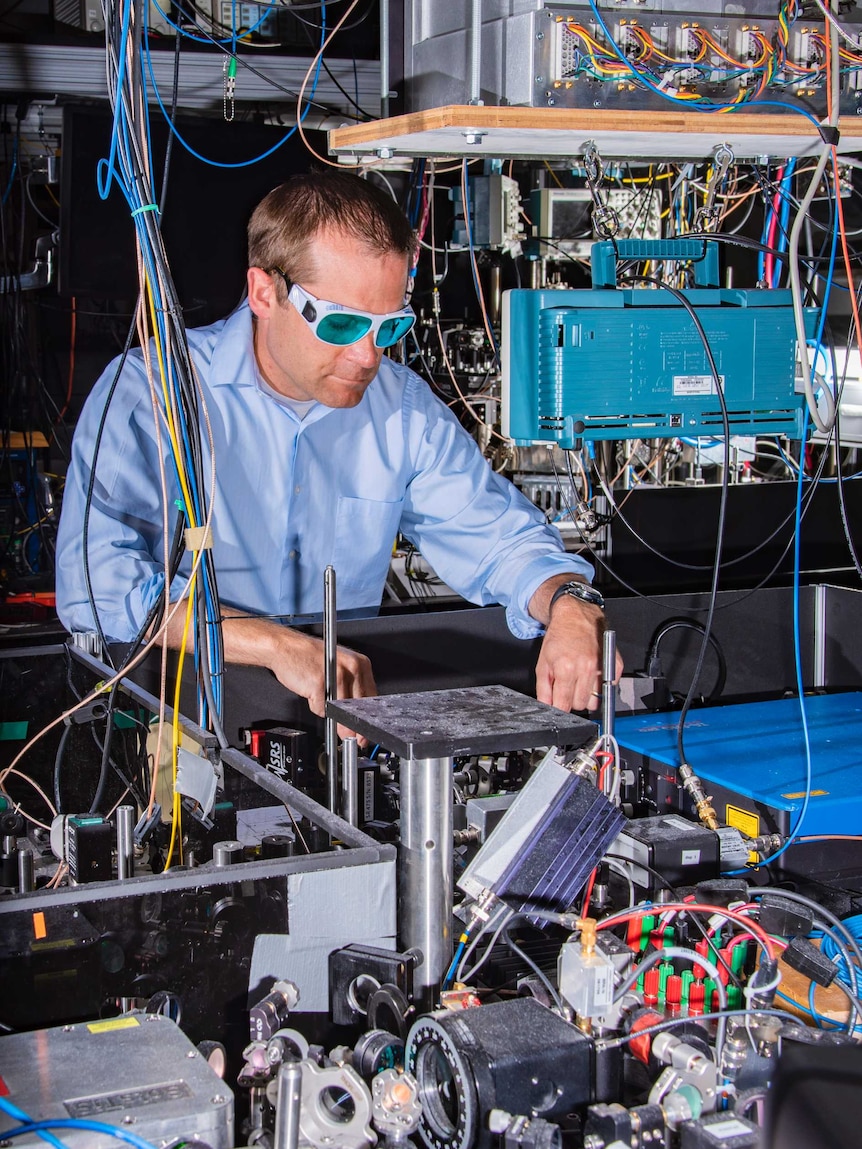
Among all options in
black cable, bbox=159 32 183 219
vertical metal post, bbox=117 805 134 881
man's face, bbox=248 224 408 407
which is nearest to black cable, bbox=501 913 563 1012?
vertical metal post, bbox=117 805 134 881

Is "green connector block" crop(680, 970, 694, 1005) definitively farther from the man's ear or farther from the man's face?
the man's ear

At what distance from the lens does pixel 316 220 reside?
202 cm

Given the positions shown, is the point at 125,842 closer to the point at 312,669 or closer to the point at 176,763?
the point at 176,763

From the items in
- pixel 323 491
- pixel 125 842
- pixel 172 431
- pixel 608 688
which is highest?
pixel 172 431

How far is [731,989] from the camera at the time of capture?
3.69 feet

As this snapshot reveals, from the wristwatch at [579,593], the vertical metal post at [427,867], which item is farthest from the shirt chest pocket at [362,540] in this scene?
the vertical metal post at [427,867]

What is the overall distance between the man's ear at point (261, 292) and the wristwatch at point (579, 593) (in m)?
0.66

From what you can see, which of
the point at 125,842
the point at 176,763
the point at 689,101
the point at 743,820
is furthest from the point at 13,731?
the point at 689,101

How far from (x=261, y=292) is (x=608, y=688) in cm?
114

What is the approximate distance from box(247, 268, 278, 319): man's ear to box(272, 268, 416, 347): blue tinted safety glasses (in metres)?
0.23

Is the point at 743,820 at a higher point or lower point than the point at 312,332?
lower

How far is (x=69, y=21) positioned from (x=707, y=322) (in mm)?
2079

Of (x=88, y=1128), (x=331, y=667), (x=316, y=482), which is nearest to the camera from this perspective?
(x=88, y=1128)

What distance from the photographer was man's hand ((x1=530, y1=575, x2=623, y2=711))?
1826 millimetres
